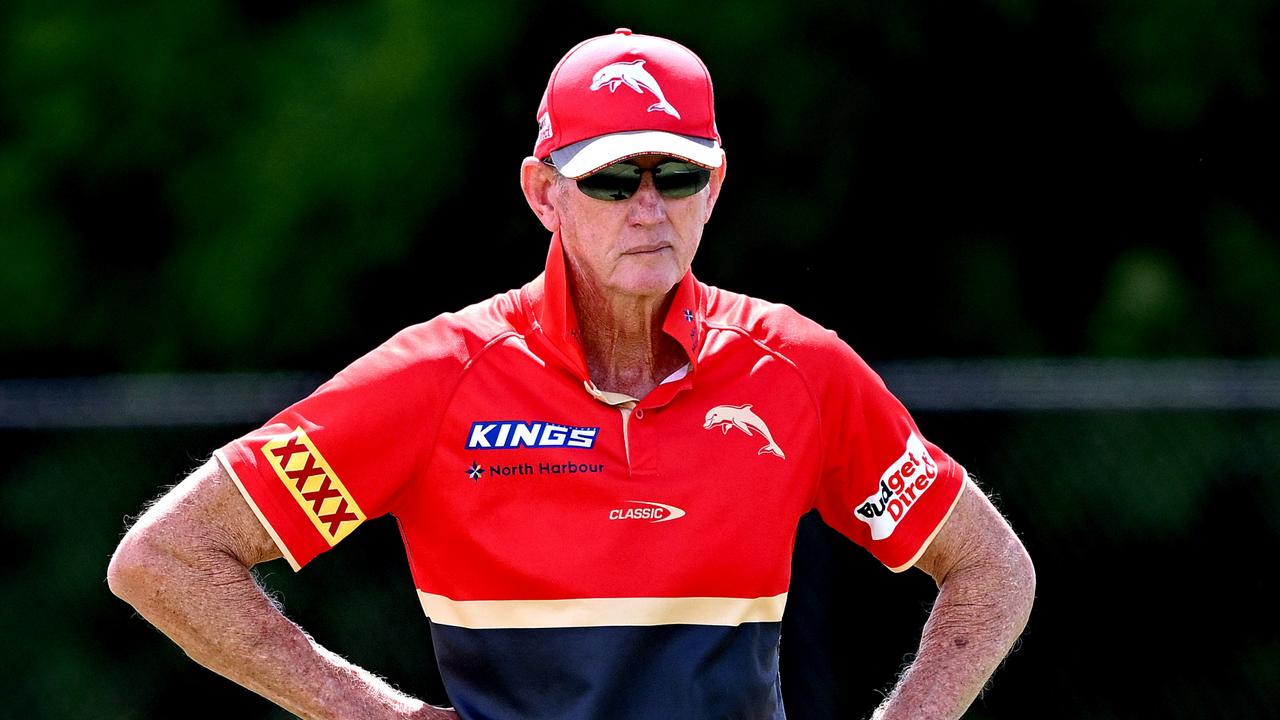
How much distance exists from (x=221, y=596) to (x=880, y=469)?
1060mm

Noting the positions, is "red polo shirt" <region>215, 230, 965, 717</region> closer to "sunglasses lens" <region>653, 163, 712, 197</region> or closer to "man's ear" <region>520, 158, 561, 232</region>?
"man's ear" <region>520, 158, 561, 232</region>

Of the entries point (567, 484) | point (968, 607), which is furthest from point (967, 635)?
point (567, 484)

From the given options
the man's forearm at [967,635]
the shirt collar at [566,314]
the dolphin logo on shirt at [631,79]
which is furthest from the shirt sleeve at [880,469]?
the dolphin logo on shirt at [631,79]

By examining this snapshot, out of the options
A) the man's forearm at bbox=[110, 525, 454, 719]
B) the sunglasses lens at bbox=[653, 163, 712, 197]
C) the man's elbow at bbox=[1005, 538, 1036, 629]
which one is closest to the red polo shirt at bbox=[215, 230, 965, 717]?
the man's forearm at bbox=[110, 525, 454, 719]

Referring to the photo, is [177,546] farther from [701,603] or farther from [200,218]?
[200,218]

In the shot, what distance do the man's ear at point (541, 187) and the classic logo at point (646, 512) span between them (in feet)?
1.55

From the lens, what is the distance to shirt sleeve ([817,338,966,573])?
266 centimetres

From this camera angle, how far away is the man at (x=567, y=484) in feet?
8.09

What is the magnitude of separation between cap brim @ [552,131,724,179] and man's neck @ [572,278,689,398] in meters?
0.25

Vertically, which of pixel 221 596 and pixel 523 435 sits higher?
pixel 523 435

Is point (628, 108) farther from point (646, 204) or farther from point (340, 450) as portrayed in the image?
point (340, 450)

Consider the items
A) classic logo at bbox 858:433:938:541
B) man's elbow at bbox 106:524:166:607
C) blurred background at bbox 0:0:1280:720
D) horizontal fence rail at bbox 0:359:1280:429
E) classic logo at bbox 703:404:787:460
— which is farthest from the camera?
blurred background at bbox 0:0:1280:720

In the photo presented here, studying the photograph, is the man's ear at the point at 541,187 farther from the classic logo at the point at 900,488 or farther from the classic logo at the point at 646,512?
the classic logo at the point at 900,488

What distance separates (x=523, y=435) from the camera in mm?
2527
